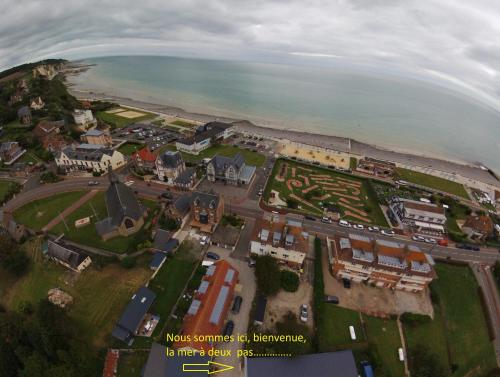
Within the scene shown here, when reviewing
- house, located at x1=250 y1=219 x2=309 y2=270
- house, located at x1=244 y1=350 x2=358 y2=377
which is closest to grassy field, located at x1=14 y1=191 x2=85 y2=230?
house, located at x1=250 y1=219 x2=309 y2=270

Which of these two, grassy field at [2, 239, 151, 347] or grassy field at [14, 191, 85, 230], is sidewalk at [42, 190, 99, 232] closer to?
grassy field at [14, 191, 85, 230]

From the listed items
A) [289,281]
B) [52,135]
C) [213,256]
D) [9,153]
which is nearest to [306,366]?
[289,281]

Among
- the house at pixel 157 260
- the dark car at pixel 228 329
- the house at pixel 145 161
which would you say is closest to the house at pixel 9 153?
the house at pixel 145 161

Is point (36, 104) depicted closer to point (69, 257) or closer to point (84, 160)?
point (84, 160)

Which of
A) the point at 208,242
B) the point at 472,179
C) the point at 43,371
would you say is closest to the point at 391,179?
the point at 472,179

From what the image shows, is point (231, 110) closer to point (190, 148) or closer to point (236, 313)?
point (190, 148)
